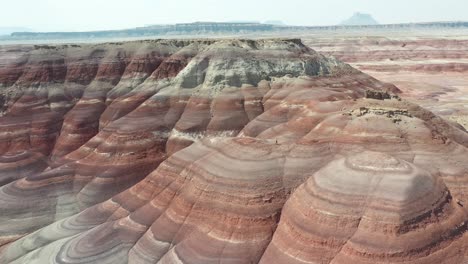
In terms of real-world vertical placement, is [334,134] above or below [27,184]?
above

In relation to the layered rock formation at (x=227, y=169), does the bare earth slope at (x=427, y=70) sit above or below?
below

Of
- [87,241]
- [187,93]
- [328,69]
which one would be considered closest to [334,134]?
[87,241]

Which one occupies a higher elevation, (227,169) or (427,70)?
(227,169)

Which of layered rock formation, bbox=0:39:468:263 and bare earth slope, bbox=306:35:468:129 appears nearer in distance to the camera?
layered rock formation, bbox=0:39:468:263

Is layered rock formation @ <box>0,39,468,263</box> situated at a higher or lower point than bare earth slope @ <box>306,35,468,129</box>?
higher

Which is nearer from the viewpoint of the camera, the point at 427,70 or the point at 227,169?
the point at 227,169

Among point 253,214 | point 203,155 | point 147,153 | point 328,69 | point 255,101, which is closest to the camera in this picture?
point 253,214

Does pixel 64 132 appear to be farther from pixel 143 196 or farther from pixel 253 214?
pixel 253 214

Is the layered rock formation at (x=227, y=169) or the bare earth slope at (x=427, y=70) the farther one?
the bare earth slope at (x=427, y=70)
